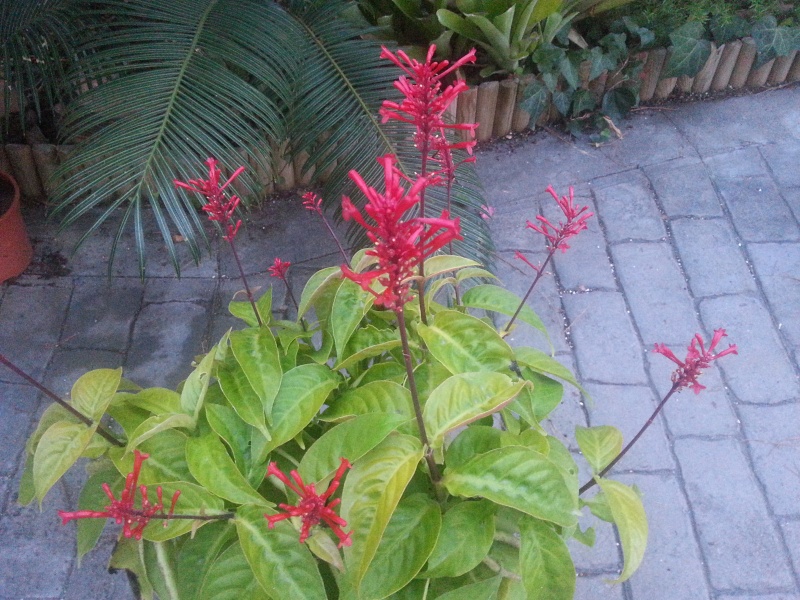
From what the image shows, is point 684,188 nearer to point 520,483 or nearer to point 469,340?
point 469,340

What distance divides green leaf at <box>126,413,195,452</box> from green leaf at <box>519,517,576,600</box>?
48 cm

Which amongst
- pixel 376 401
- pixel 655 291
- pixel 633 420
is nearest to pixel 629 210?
pixel 655 291

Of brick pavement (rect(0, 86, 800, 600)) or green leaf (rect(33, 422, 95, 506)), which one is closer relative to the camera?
green leaf (rect(33, 422, 95, 506))

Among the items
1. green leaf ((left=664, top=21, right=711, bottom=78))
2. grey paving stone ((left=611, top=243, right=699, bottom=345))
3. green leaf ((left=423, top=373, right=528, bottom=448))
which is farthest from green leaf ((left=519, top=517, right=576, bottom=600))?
green leaf ((left=664, top=21, right=711, bottom=78))

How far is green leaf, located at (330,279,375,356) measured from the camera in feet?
3.11

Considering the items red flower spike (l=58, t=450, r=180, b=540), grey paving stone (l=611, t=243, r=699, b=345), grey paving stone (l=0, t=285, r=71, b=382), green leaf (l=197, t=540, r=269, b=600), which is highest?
red flower spike (l=58, t=450, r=180, b=540)

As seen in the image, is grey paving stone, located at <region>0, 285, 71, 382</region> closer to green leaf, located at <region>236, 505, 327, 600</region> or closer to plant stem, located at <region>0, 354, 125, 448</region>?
plant stem, located at <region>0, 354, 125, 448</region>

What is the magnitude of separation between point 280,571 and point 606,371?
4.38ft

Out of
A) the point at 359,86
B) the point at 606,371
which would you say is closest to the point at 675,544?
the point at 606,371

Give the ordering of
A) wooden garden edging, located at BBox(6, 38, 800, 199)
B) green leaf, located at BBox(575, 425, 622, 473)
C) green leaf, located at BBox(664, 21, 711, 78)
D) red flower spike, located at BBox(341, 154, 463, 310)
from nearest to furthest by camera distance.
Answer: red flower spike, located at BBox(341, 154, 463, 310) < green leaf, located at BBox(575, 425, 622, 473) < wooden garden edging, located at BBox(6, 38, 800, 199) < green leaf, located at BBox(664, 21, 711, 78)

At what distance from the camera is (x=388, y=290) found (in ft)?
1.84

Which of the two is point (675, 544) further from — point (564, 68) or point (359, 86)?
point (564, 68)

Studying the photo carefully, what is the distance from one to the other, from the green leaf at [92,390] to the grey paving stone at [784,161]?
2.39 m

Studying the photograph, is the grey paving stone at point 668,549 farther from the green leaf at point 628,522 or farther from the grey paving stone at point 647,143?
the grey paving stone at point 647,143
